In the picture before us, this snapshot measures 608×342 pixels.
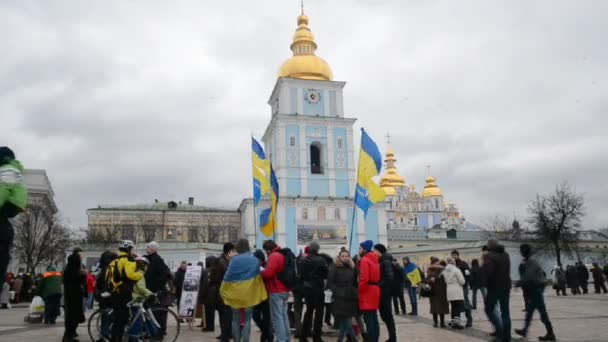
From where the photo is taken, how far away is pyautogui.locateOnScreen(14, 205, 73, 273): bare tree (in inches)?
1620

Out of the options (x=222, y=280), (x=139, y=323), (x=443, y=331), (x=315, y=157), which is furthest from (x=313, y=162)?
(x=139, y=323)

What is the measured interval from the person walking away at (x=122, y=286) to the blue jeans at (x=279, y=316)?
6.91 feet

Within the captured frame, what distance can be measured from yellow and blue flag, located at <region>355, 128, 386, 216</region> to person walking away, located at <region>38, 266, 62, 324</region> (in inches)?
362

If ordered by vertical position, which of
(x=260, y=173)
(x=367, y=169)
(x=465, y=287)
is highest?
(x=260, y=173)

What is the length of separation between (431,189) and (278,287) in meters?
99.1

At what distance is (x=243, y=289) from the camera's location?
8070mm

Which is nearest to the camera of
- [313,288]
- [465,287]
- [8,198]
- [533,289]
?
[8,198]

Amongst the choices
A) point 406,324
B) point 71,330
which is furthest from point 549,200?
point 71,330

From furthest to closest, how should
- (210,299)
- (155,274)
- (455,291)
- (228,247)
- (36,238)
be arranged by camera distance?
(36,238) < (210,299) < (455,291) < (228,247) < (155,274)

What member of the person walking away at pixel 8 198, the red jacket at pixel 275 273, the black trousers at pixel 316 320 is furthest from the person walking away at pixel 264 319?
the person walking away at pixel 8 198

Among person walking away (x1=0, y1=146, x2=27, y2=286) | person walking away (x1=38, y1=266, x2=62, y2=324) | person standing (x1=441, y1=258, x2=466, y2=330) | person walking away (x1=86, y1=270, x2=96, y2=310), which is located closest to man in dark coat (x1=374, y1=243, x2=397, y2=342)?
person standing (x1=441, y1=258, x2=466, y2=330)

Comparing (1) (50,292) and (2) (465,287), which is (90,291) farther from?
(2) (465,287)

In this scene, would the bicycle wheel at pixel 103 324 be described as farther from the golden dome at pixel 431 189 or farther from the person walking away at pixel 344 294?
the golden dome at pixel 431 189

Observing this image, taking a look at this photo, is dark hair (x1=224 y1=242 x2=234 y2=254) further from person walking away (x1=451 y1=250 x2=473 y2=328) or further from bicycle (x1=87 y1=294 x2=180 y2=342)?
person walking away (x1=451 y1=250 x2=473 y2=328)
